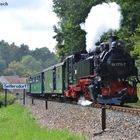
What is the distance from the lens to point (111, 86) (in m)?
25.4

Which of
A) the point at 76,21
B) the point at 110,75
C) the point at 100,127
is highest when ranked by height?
the point at 76,21

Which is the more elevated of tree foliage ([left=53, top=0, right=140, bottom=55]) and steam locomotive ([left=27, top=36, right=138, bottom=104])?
tree foliage ([left=53, top=0, right=140, bottom=55])

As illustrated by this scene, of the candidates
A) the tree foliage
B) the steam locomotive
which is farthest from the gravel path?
the tree foliage

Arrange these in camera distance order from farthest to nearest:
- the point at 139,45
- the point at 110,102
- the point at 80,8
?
the point at 80,8 → the point at 139,45 → the point at 110,102

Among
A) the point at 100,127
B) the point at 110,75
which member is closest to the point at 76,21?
the point at 110,75

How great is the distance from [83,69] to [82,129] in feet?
37.2

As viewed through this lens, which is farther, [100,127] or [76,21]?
[76,21]

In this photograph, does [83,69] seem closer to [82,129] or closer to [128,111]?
[128,111]

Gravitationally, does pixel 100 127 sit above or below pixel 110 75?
below

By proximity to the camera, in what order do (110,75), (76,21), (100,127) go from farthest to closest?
1. (76,21)
2. (110,75)
3. (100,127)

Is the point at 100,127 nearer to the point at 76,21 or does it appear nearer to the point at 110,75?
the point at 110,75

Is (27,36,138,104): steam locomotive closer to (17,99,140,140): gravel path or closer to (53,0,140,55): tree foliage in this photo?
(17,99,140,140): gravel path

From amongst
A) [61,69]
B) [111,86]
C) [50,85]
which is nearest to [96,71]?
[111,86]

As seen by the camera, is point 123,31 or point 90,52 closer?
point 90,52
